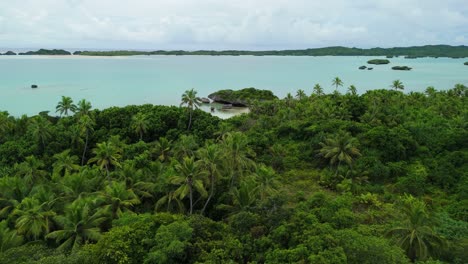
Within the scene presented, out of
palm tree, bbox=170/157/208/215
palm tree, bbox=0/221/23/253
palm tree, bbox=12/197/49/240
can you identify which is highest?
palm tree, bbox=170/157/208/215

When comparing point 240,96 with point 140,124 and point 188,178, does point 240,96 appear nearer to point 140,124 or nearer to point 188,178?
point 140,124

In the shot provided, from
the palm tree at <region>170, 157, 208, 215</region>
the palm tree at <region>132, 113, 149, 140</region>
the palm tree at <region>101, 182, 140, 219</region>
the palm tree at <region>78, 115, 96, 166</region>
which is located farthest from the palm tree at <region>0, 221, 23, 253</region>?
the palm tree at <region>132, 113, 149, 140</region>

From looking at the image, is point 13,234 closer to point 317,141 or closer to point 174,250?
point 174,250

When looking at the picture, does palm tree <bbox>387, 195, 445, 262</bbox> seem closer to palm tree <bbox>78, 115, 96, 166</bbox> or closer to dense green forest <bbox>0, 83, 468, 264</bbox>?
dense green forest <bbox>0, 83, 468, 264</bbox>

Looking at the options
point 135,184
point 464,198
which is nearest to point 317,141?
point 464,198

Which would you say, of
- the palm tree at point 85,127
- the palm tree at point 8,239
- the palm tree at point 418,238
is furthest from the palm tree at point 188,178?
the palm tree at point 85,127

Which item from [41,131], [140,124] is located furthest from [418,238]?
[41,131]

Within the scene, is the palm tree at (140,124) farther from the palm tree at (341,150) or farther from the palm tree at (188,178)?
the palm tree at (341,150)
